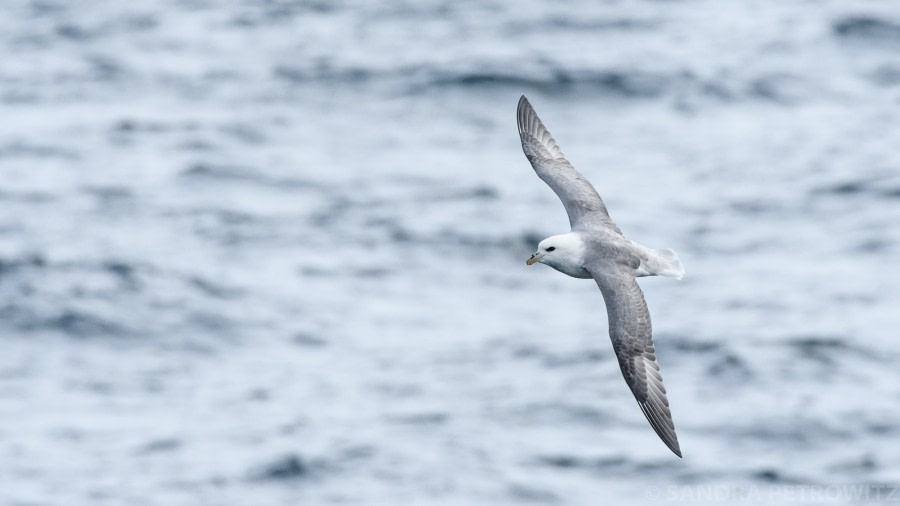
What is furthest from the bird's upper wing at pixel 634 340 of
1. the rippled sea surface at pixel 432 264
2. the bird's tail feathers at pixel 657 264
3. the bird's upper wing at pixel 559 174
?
the rippled sea surface at pixel 432 264

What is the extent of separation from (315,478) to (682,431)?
552 cm

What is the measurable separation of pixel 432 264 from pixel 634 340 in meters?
15.5

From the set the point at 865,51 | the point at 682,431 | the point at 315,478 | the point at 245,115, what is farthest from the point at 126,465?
the point at 865,51

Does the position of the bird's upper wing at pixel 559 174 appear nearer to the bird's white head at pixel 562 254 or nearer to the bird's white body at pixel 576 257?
the bird's white body at pixel 576 257

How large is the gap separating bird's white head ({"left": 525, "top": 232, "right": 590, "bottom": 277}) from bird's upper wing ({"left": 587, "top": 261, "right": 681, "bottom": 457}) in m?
0.12

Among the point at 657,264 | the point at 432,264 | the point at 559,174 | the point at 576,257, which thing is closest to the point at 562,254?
the point at 576,257

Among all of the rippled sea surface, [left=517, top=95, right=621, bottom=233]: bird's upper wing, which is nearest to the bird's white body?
[left=517, top=95, right=621, bottom=233]: bird's upper wing

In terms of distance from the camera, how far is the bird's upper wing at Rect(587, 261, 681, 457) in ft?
36.9

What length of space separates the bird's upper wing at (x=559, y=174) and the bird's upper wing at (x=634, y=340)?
870 millimetres

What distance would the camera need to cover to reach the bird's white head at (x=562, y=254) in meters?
11.5

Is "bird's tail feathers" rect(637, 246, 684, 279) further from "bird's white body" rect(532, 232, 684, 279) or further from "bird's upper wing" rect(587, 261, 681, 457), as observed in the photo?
"bird's upper wing" rect(587, 261, 681, 457)

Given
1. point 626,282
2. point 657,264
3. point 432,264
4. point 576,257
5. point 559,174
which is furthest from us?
point 432,264

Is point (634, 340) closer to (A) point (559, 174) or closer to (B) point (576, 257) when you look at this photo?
(B) point (576, 257)

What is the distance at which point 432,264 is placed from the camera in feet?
87.4
